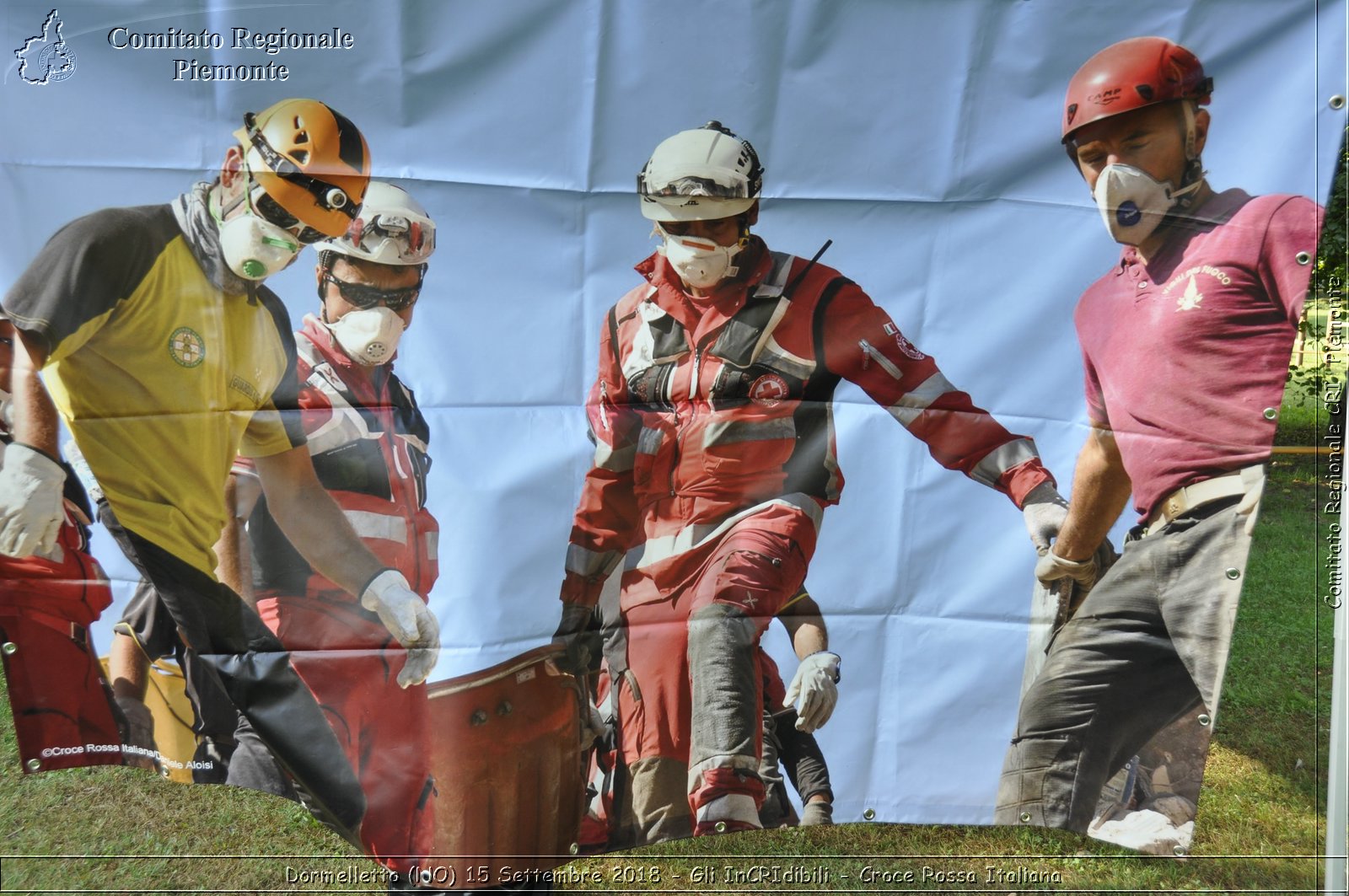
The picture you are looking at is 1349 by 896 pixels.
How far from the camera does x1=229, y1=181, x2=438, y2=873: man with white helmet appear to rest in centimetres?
223

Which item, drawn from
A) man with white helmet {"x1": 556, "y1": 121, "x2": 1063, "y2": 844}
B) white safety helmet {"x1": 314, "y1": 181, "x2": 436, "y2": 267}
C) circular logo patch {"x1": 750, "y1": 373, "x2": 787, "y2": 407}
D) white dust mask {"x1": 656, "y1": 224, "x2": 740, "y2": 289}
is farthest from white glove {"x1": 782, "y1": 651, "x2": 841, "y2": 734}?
white safety helmet {"x1": 314, "y1": 181, "x2": 436, "y2": 267}

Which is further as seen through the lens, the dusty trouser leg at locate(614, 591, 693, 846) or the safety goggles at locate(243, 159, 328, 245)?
the dusty trouser leg at locate(614, 591, 693, 846)

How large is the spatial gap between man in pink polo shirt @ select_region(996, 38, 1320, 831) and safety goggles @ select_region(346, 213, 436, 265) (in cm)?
144

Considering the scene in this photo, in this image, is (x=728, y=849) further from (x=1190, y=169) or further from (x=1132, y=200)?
(x=1190, y=169)

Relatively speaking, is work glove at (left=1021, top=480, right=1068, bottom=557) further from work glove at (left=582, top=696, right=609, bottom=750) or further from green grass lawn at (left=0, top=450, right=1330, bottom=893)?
work glove at (left=582, top=696, right=609, bottom=750)

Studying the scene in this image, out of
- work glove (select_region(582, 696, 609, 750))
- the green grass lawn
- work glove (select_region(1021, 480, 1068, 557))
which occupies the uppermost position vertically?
work glove (select_region(1021, 480, 1068, 557))

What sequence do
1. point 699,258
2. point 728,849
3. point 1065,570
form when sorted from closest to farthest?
point 699,258 → point 1065,570 → point 728,849

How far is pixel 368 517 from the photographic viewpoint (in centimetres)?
230

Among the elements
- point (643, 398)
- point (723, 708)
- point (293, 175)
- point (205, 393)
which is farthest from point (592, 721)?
point (293, 175)

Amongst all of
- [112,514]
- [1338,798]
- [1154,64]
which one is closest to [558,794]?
[112,514]

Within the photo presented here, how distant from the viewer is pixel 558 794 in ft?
7.94

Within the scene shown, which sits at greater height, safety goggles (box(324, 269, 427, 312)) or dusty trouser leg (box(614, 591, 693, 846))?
safety goggles (box(324, 269, 427, 312))

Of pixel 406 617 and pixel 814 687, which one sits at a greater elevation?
pixel 406 617

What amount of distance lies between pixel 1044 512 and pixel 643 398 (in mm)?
969
